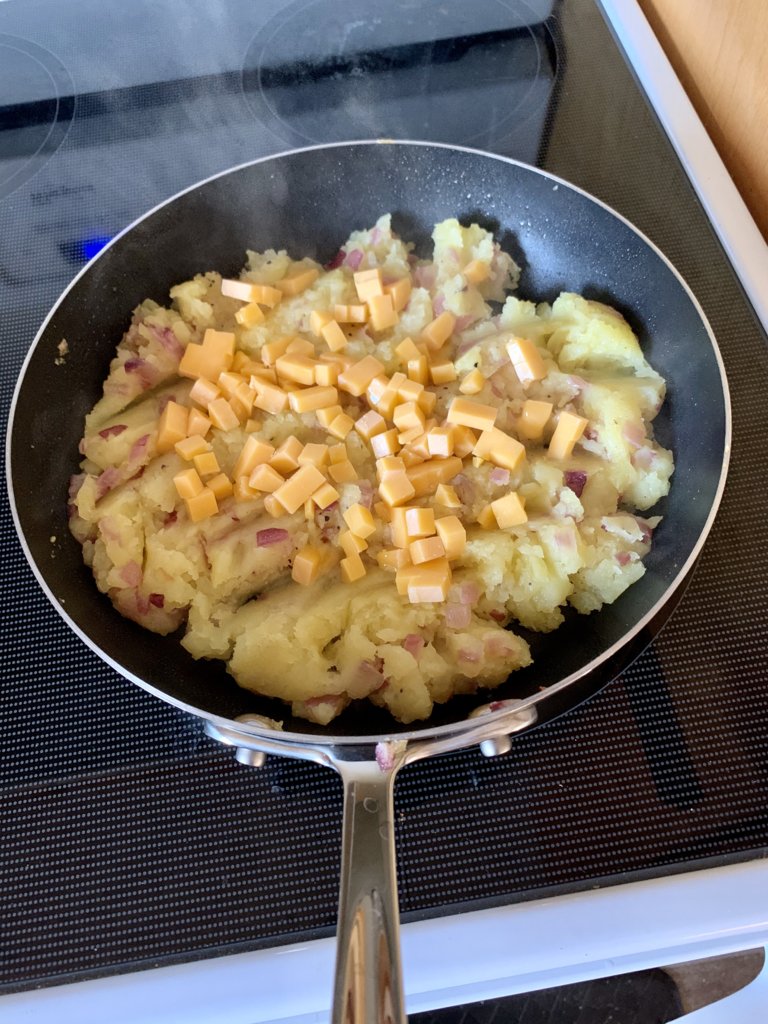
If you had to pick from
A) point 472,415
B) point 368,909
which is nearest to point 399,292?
point 472,415

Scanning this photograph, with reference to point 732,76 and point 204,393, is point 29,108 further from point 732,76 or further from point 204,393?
point 732,76

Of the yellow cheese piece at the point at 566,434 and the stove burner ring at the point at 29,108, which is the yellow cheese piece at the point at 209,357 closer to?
the yellow cheese piece at the point at 566,434

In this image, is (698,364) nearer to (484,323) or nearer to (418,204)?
(484,323)

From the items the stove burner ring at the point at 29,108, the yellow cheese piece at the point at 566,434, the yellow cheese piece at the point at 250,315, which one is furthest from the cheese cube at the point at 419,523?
the stove burner ring at the point at 29,108

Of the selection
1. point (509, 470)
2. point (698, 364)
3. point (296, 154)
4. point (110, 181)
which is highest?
point (110, 181)

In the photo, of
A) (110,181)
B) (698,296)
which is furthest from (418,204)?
(110,181)

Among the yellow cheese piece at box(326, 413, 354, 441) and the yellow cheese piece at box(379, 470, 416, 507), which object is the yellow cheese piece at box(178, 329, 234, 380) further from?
the yellow cheese piece at box(379, 470, 416, 507)
